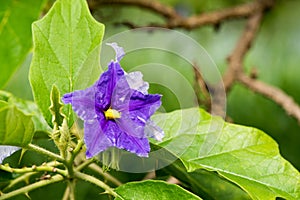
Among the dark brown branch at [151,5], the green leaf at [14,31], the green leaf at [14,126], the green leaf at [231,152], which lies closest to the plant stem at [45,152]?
the green leaf at [14,126]

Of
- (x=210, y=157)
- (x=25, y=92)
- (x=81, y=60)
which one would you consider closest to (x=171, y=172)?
(x=210, y=157)

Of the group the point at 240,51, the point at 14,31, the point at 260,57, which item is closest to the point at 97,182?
the point at 14,31

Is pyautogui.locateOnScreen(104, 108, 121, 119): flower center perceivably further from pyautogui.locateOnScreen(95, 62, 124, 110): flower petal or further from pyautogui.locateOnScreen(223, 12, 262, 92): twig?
pyautogui.locateOnScreen(223, 12, 262, 92): twig

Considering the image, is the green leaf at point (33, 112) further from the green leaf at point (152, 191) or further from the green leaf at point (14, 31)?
the green leaf at point (152, 191)

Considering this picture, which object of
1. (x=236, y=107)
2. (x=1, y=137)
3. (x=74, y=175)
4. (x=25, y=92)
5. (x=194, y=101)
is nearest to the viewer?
(x=1, y=137)

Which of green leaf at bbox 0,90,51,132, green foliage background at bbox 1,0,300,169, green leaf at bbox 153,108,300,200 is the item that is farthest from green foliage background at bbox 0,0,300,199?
green leaf at bbox 153,108,300,200

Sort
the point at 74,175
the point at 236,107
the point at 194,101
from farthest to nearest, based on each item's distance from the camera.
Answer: the point at 236,107 < the point at 194,101 < the point at 74,175

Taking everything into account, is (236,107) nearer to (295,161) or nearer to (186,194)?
(295,161)
